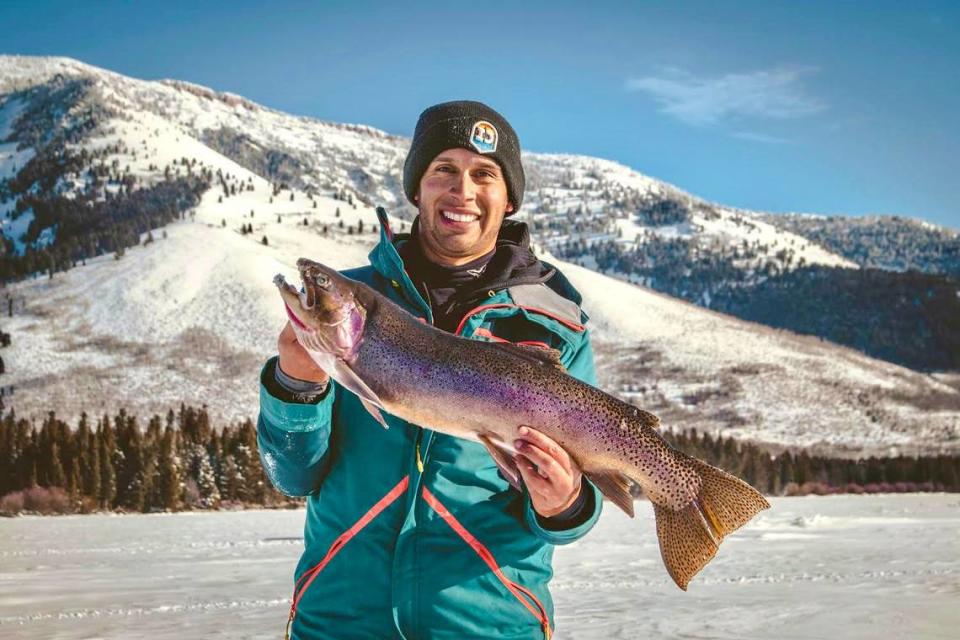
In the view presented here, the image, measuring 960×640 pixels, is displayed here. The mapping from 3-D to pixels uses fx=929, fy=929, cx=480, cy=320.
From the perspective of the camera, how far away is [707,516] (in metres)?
3.37

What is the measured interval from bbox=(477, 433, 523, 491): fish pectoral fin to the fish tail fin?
53cm

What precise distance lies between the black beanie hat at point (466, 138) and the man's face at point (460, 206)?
0.05 metres

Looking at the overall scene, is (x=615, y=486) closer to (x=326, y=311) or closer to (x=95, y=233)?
(x=326, y=311)

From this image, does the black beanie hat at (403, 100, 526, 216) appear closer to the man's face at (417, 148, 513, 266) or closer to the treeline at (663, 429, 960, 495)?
the man's face at (417, 148, 513, 266)

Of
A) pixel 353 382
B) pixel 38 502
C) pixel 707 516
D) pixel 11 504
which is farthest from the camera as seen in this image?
pixel 38 502

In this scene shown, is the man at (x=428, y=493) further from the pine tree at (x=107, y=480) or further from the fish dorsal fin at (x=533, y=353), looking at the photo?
the pine tree at (x=107, y=480)

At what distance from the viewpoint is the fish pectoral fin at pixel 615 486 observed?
3326mm

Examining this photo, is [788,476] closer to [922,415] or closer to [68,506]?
[68,506]

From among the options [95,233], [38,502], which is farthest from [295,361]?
[95,233]

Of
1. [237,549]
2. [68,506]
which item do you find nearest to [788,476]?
[68,506]

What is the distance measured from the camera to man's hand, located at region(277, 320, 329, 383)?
11.2 ft

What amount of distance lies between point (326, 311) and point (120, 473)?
1787 inches

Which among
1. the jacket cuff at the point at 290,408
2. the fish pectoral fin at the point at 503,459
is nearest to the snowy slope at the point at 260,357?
the jacket cuff at the point at 290,408

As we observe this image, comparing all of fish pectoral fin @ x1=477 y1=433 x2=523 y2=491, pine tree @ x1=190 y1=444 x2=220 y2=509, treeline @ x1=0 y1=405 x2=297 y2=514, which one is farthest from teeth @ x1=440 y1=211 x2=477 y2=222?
pine tree @ x1=190 y1=444 x2=220 y2=509
